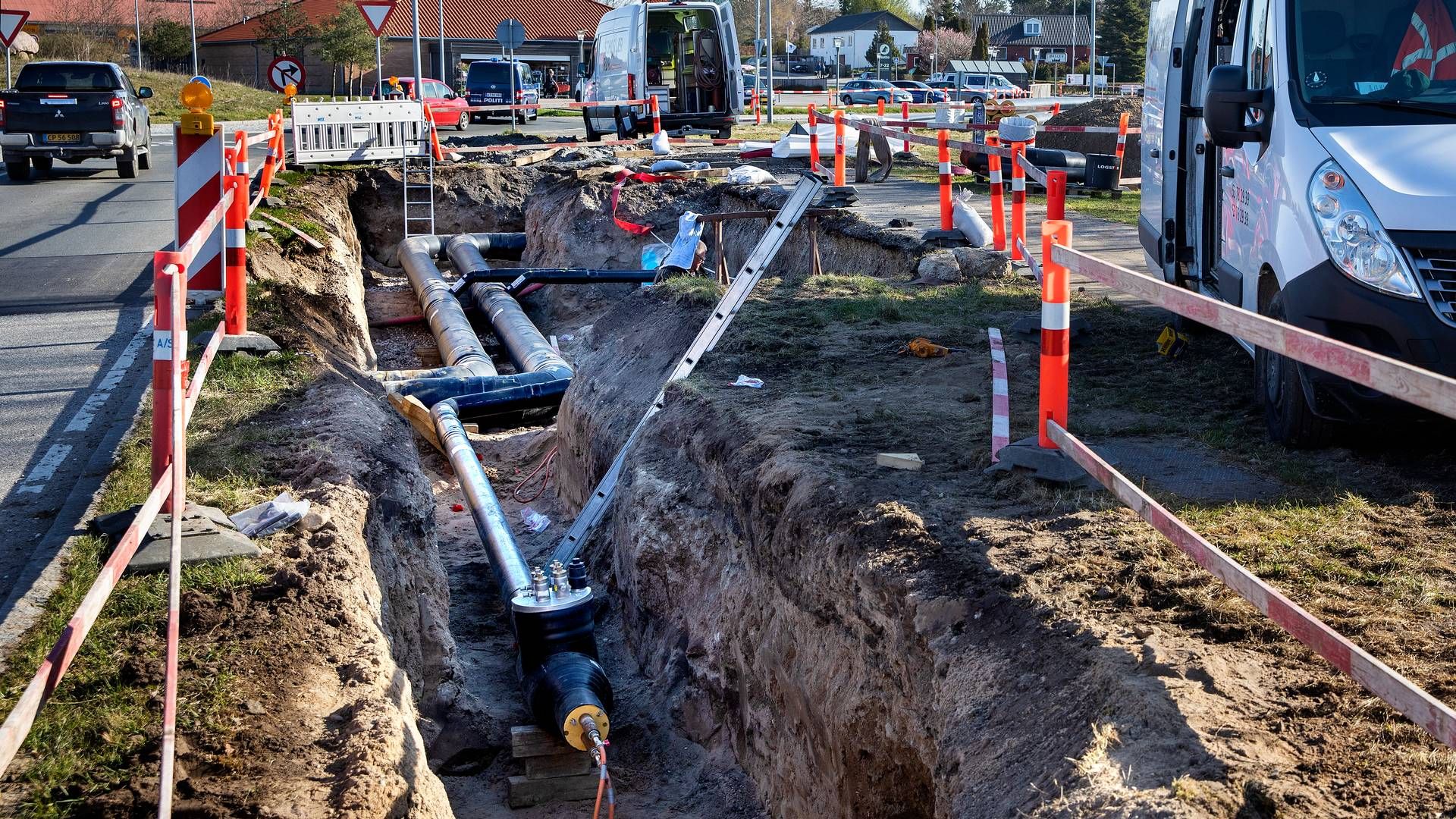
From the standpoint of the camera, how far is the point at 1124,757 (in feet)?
10.2

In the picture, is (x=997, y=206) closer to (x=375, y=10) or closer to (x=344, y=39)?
(x=375, y=10)

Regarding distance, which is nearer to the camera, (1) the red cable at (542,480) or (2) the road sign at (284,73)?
(1) the red cable at (542,480)

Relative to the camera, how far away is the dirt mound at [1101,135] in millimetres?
20297

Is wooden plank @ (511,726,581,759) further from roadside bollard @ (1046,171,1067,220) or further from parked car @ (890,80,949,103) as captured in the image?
parked car @ (890,80,949,103)

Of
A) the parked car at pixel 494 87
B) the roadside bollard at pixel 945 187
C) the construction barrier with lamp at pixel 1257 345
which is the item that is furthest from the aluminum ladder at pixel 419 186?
the parked car at pixel 494 87

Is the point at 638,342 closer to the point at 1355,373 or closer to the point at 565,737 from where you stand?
the point at 565,737

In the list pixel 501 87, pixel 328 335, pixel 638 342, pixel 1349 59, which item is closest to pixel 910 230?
pixel 638 342

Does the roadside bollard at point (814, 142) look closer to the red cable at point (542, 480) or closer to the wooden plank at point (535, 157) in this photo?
the wooden plank at point (535, 157)

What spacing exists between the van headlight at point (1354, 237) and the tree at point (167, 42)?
199 feet

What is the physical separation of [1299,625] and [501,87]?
40075mm

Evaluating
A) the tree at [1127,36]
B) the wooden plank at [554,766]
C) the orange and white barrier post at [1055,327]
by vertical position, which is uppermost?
the tree at [1127,36]

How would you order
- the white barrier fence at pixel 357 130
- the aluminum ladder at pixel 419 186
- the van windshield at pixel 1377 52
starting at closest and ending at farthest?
the van windshield at pixel 1377 52, the white barrier fence at pixel 357 130, the aluminum ladder at pixel 419 186

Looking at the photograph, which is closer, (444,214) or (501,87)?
(444,214)

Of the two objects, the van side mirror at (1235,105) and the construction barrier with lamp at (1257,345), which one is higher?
the van side mirror at (1235,105)
